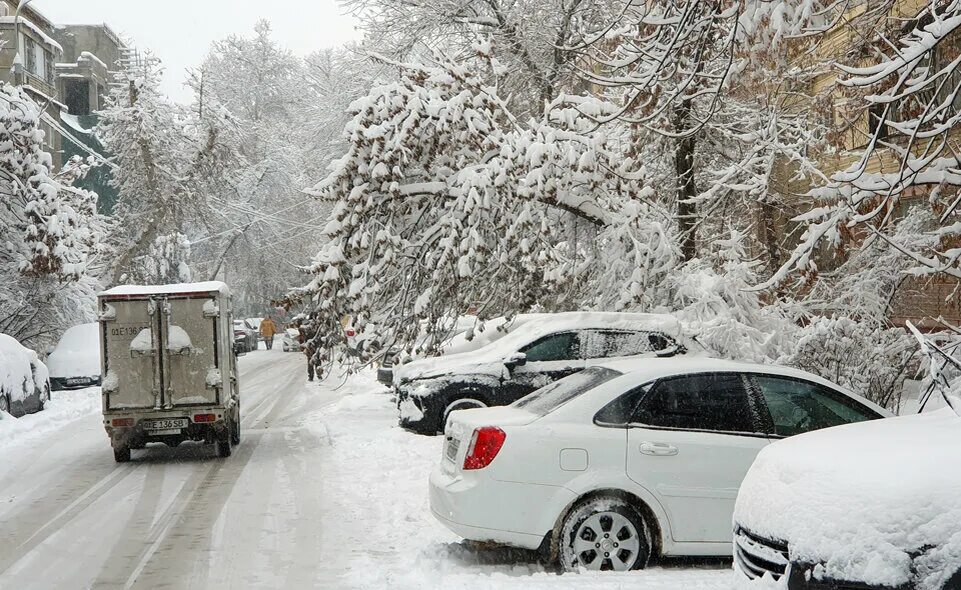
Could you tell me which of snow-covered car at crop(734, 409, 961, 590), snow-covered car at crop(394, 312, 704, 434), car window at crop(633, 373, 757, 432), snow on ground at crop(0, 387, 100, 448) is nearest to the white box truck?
snow-covered car at crop(394, 312, 704, 434)

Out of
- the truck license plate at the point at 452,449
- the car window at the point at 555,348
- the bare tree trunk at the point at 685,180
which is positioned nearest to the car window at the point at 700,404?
the truck license plate at the point at 452,449

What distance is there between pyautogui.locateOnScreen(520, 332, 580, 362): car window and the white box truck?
4306mm

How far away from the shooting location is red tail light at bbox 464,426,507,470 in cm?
696

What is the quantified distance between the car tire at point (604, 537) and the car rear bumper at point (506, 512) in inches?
6.9

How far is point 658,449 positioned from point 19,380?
15.7 meters

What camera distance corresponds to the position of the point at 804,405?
7332 millimetres

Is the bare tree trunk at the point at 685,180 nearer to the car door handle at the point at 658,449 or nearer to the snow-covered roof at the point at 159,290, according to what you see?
the snow-covered roof at the point at 159,290

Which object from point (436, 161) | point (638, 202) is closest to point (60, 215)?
point (436, 161)

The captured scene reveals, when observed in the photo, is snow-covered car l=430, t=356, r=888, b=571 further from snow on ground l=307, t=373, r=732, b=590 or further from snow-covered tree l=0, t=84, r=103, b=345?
snow-covered tree l=0, t=84, r=103, b=345

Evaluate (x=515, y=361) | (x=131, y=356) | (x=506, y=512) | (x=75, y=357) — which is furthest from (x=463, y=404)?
(x=75, y=357)

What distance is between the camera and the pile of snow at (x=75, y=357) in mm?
25266

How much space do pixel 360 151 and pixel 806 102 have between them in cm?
891

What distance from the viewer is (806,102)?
1803cm

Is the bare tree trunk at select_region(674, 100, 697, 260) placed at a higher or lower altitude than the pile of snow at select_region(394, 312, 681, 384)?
higher
